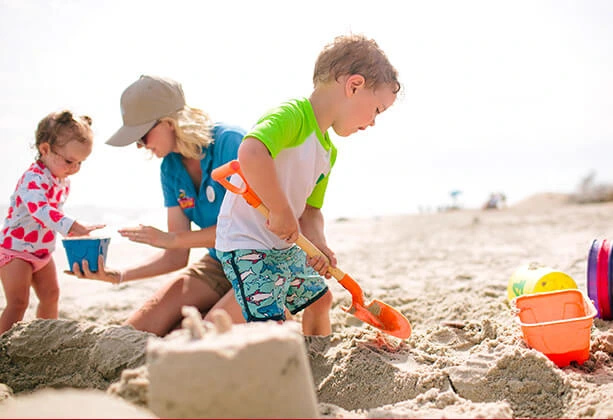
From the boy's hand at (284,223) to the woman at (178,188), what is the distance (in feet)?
2.34

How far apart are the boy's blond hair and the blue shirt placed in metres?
0.64

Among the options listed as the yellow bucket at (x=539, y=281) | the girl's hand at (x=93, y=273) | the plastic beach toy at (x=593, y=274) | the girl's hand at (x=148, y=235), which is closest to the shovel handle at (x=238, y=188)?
the girl's hand at (x=148, y=235)

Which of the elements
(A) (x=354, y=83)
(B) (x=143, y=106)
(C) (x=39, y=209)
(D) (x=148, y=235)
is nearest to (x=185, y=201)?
(D) (x=148, y=235)

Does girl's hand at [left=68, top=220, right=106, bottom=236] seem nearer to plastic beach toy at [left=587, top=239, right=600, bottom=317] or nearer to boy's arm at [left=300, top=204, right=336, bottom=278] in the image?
boy's arm at [left=300, top=204, right=336, bottom=278]

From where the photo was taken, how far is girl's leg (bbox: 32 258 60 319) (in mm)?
2971

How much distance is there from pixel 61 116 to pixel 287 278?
58.5 inches

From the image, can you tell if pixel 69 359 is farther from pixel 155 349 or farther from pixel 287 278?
pixel 155 349

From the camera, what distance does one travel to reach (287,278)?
2.38m

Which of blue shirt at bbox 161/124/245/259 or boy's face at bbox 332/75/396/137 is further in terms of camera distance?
blue shirt at bbox 161/124/245/259

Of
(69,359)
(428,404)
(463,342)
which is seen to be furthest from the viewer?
(463,342)

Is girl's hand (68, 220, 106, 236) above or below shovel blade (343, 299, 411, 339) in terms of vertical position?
above

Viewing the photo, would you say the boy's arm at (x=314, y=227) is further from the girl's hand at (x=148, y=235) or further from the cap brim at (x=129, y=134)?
the cap brim at (x=129, y=134)

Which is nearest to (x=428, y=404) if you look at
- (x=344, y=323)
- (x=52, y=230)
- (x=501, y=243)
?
(x=344, y=323)

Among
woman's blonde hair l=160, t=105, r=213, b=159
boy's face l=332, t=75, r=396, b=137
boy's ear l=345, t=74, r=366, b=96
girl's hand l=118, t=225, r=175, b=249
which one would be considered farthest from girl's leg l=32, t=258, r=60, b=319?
boy's ear l=345, t=74, r=366, b=96
